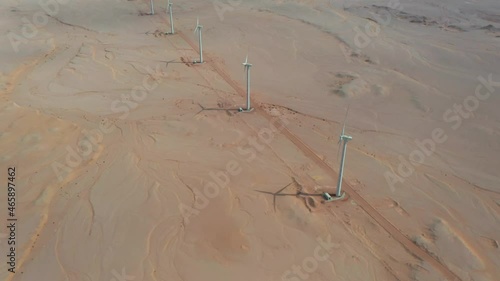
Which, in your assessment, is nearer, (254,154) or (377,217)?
(377,217)

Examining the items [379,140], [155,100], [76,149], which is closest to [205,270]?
[76,149]

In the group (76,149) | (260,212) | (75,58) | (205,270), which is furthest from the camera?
(75,58)

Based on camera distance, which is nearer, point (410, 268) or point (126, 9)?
point (410, 268)

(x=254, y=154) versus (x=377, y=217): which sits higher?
(x=254, y=154)

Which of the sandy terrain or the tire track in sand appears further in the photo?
the sandy terrain

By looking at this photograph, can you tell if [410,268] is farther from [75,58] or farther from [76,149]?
[75,58]

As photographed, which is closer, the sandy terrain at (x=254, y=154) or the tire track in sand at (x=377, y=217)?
the tire track in sand at (x=377, y=217)

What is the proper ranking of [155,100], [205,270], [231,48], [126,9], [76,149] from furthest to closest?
[126,9] < [231,48] < [155,100] < [76,149] < [205,270]

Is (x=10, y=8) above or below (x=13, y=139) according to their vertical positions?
above
